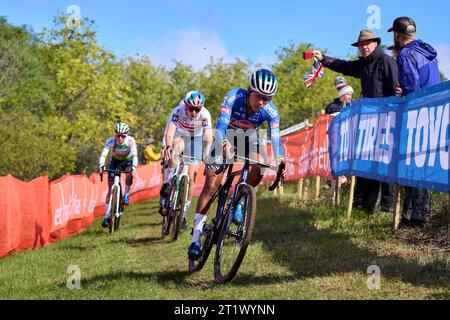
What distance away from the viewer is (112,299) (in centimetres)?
657

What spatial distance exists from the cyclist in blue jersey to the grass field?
28.0 inches

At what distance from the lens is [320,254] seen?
8.38m

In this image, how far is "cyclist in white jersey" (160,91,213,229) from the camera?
10.8 metres

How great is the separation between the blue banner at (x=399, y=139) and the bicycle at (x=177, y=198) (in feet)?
8.56

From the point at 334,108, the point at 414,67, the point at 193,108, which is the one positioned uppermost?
the point at 334,108

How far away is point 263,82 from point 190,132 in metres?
4.76

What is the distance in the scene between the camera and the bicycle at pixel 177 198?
10906 millimetres

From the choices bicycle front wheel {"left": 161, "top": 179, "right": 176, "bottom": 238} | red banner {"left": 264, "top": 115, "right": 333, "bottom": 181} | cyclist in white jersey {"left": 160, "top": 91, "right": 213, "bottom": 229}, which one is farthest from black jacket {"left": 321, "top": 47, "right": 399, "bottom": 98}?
bicycle front wheel {"left": 161, "top": 179, "right": 176, "bottom": 238}

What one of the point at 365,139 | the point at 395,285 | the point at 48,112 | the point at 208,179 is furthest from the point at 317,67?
the point at 48,112

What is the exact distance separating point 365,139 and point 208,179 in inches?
126

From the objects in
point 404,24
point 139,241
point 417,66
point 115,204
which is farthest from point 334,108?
point 417,66

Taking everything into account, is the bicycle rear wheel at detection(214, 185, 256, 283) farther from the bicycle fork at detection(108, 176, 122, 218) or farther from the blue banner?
the bicycle fork at detection(108, 176, 122, 218)

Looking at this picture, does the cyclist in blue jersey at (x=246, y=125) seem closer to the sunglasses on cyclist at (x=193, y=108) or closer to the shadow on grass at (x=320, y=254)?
the shadow on grass at (x=320, y=254)

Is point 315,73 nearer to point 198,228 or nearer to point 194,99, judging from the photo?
point 194,99
